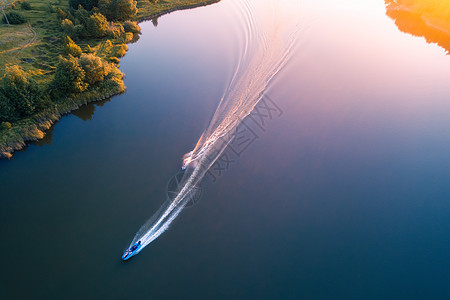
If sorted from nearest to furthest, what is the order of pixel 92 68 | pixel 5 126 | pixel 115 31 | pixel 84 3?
1. pixel 5 126
2. pixel 92 68
3. pixel 115 31
4. pixel 84 3

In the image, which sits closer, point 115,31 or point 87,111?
point 87,111

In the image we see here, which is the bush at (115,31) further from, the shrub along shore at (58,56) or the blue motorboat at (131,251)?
the blue motorboat at (131,251)

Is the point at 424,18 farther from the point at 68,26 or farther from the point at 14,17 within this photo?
the point at 14,17

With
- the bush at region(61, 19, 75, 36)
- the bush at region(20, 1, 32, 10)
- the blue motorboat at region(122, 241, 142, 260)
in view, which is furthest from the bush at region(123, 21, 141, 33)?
the blue motorboat at region(122, 241, 142, 260)

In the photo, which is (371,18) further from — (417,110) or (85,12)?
(85,12)

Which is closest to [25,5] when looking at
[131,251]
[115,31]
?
[115,31]

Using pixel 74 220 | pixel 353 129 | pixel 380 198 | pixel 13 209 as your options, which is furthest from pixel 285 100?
pixel 13 209

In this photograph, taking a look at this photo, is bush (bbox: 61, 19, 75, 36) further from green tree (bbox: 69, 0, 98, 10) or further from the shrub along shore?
green tree (bbox: 69, 0, 98, 10)
